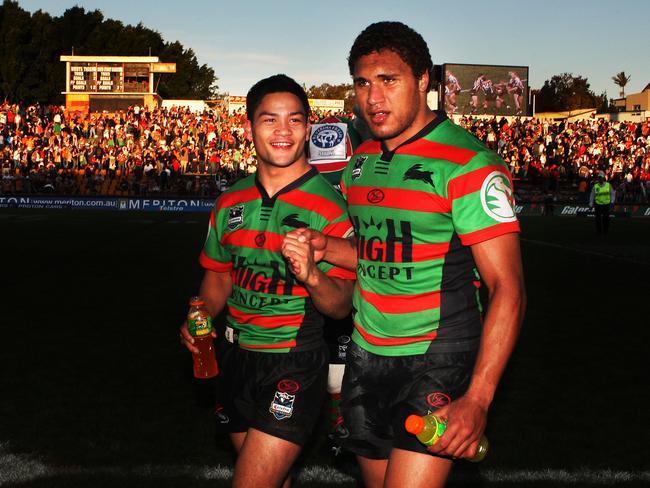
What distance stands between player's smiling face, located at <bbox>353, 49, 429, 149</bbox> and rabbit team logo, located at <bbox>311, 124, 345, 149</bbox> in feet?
7.65

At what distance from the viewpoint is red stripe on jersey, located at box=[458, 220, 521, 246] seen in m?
3.08

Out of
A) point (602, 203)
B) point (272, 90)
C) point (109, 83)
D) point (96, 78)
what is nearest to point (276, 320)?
point (272, 90)

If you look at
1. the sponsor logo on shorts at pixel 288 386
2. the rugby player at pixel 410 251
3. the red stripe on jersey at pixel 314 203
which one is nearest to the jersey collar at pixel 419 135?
the rugby player at pixel 410 251

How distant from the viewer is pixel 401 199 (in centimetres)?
340

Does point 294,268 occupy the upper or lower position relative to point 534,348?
upper

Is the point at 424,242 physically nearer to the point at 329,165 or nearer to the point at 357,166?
the point at 357,166

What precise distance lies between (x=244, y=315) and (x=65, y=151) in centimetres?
4560

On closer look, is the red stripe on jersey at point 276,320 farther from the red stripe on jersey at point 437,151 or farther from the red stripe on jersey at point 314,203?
the red stripe on jersey at point 437,151

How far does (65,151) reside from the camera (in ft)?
155

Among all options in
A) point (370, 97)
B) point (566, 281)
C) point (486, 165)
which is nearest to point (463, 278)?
point (486, 165)

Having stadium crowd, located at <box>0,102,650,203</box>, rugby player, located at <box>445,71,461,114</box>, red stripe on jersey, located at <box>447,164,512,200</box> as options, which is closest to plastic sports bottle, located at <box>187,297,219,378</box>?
red stripe on jersey, located at <box>447,164,512,200</box>

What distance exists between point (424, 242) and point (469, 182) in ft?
1.05

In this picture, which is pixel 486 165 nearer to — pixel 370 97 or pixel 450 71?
pixel 370 97

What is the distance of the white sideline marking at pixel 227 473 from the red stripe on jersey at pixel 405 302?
2.37 m
